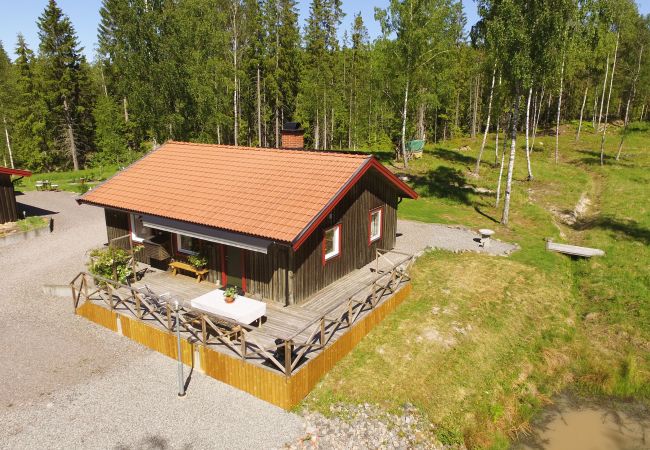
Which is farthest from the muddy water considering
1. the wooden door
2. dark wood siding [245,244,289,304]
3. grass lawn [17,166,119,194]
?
grass lawn [17,166,119,194]

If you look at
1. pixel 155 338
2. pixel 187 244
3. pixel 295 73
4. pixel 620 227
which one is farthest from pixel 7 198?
pixel 620 227

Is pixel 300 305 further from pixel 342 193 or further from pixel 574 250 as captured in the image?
pixel 574 250

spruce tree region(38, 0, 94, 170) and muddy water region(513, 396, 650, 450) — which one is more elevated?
spruce tree region(38, 0, 94, 170)

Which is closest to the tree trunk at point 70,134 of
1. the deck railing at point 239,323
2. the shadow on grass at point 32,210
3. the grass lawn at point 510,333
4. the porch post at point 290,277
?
the shadow on grass at point 32,210

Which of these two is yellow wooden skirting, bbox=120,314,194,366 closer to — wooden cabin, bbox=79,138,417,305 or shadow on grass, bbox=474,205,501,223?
wooden cabin, bbox=79,138,417,305

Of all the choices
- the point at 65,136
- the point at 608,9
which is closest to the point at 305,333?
the point at 608,9

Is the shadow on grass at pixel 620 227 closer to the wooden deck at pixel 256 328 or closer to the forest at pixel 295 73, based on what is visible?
the forest at pixel 295 73
